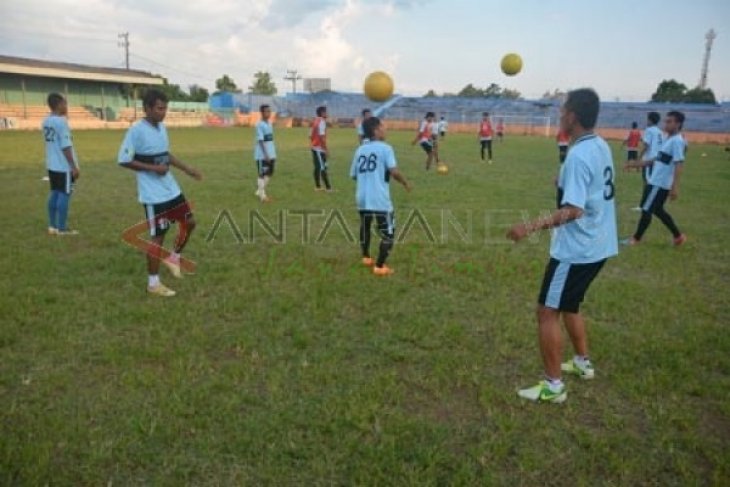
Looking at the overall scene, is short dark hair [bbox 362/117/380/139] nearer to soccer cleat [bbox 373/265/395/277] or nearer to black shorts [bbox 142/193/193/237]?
soccer cleat [bbox 373/265/395/277]

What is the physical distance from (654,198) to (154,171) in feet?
23.6

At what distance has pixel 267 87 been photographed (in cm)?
10081

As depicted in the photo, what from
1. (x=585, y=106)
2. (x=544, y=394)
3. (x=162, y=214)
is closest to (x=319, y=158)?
(x=162, y=214)

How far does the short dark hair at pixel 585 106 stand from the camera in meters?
3.62

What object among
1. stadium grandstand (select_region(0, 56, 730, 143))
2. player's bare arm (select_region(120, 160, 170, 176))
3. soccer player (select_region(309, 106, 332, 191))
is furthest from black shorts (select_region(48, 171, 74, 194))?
stadium grandstand (select_region(0, 56, 730, 143))

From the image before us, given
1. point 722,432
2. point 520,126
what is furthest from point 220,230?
point 520,126

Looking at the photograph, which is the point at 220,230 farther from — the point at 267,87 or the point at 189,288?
the point at 267,87

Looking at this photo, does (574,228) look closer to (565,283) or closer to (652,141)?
(565,283)

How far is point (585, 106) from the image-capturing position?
364 centimetres

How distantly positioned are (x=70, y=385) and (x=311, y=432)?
1923 mm

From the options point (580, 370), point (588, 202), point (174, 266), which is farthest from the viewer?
point (174, 266)

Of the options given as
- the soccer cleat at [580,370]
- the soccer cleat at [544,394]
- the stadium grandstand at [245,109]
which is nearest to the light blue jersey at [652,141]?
the soccer cleat at [580,370]

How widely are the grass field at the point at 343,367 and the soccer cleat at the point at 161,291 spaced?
15 cm

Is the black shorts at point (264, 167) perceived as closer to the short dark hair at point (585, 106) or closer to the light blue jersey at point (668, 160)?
the light blue jersey at point (668, 160)
